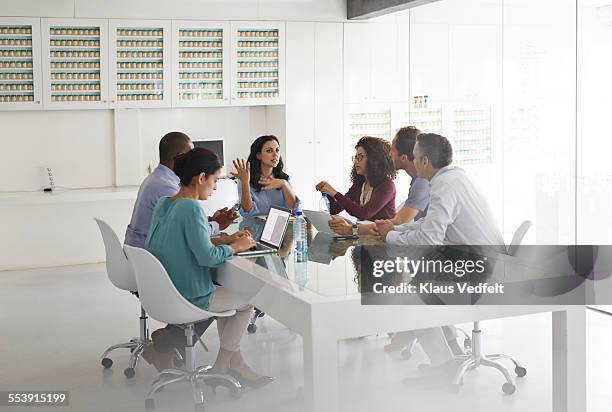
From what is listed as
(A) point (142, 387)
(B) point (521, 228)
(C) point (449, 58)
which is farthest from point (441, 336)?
(C) point (449, 58)

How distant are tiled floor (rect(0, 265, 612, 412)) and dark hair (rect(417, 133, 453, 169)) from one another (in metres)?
1.21

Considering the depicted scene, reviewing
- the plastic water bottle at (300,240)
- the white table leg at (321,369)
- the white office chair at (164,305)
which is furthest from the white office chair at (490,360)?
the white table leg at (321,369)

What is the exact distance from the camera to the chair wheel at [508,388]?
423 centimetres

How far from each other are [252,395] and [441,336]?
3.61 ft

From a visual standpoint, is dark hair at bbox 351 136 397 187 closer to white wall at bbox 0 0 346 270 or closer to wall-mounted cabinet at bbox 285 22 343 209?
wall-mounted cabinet at bbox 285 22 343 209

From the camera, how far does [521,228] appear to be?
4.47m

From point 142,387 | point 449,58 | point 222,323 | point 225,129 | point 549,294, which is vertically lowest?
point 142,387

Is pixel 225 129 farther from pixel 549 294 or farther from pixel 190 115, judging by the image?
pixel 549 294

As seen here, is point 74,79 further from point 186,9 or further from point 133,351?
point 133,351

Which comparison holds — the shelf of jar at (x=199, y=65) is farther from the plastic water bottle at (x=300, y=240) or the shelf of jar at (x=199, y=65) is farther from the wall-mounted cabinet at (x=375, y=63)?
the plastic water bottle at (x=300, y=240)

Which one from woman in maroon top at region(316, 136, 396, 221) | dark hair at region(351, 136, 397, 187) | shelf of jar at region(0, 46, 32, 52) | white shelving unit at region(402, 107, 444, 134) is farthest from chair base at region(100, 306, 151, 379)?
white shelving unit at region(402, 107, 444, 134)

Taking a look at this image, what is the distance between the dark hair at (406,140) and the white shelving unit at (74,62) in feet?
13.6

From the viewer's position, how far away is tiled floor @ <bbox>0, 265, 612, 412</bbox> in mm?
4176

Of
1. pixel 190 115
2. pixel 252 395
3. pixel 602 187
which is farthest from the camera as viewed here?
pixel 190 115
